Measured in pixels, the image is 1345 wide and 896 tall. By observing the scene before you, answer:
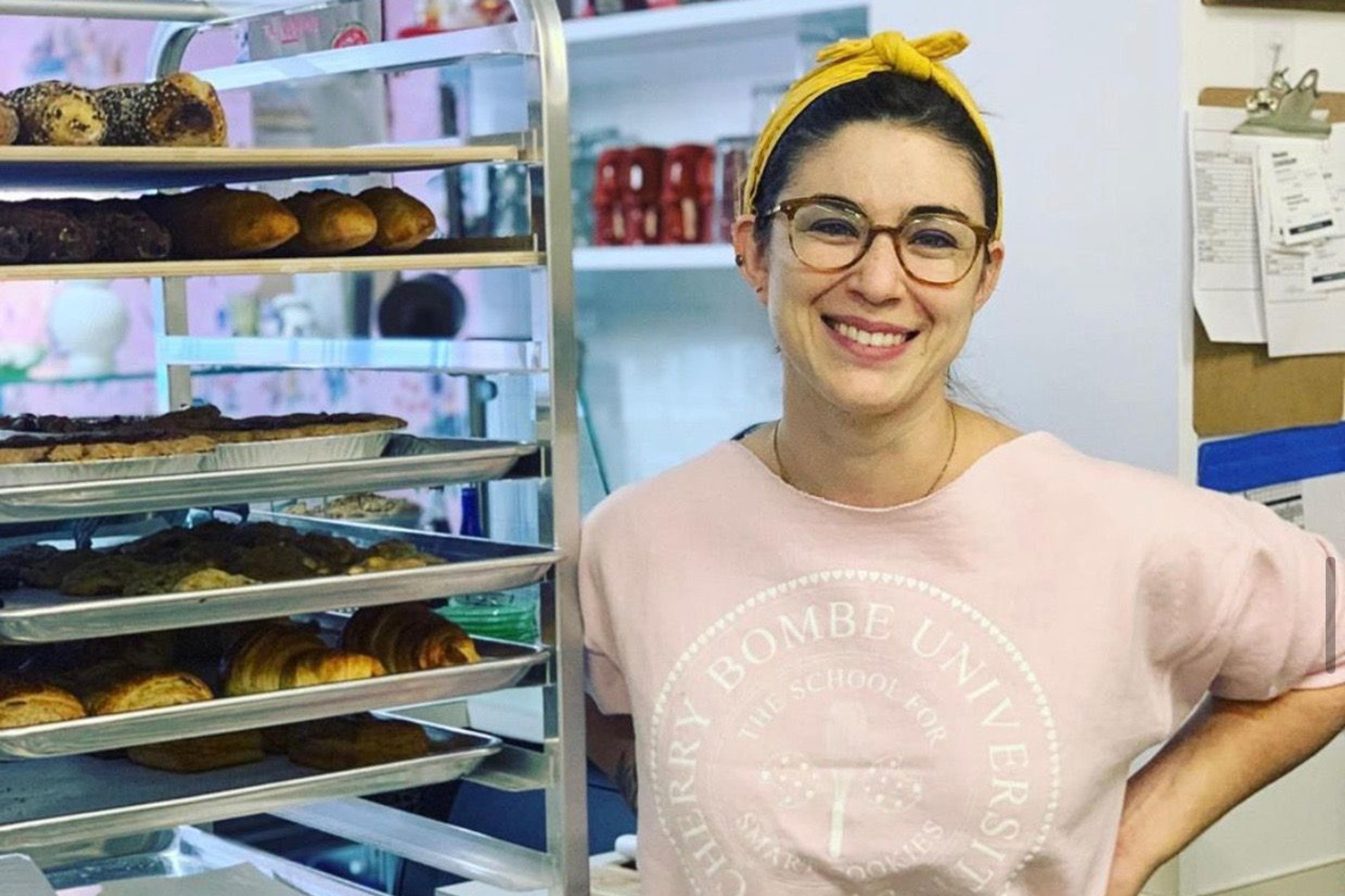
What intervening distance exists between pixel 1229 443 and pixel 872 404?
3.02 ft

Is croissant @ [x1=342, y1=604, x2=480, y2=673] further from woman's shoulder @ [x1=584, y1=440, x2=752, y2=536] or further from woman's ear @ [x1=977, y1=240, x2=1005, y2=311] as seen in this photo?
woman's ear @ [x1=977, y1=240, x2=1005, y2=311]

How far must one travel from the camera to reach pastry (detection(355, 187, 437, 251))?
1.57m

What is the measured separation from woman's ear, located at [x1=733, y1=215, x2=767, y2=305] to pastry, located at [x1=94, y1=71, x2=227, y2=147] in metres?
0.42

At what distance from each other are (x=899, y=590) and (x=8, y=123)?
73cm

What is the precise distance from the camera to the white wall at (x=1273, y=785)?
2.22m

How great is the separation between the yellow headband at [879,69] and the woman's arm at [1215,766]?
47cm

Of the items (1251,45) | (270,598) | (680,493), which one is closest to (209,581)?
(270,598)

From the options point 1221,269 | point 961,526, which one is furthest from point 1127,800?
point 1221,269

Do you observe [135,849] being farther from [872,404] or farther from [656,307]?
[656,307]

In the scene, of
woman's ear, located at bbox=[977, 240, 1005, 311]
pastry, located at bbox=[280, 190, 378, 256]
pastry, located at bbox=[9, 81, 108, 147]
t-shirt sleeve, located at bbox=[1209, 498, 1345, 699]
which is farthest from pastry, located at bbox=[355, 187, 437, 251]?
t-shirt sleeve, located at bbox=[1209, 498, 1345, 699]

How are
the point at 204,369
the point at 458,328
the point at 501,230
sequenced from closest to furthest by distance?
the point at 204,369
the point at 501,230
the point at 458,328

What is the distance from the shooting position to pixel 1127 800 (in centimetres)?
168

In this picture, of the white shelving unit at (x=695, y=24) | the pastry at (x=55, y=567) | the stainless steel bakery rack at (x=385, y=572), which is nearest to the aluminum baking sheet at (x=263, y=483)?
the stainless steel bakery rack at (x=385, y=572)

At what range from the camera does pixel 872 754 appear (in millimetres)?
1512
